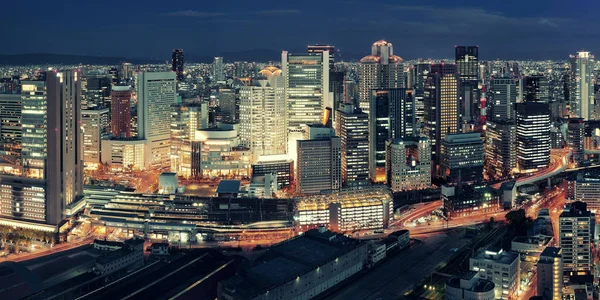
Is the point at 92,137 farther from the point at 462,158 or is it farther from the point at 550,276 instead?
the point at 550,276

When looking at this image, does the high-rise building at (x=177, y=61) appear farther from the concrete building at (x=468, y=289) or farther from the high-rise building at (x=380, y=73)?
the concrete building at (x=468, y=289)

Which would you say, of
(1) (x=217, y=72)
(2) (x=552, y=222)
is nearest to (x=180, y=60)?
(1) (x=217, y=72)

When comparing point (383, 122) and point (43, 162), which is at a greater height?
point (383, 122)

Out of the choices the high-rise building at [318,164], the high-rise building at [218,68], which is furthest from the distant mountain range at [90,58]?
the high-rise building at [318,164]

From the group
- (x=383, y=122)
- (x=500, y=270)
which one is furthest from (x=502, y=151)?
(x=500, y=270)

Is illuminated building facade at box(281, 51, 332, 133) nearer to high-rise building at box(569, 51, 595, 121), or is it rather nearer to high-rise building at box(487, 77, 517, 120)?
high-rise building at box(487, 77, 517, 120)

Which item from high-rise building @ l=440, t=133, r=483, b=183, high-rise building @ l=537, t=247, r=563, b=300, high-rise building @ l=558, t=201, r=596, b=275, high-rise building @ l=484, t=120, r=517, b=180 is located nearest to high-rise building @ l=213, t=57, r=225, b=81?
high-rise building @ l=484, t=120, r=517, b=180
